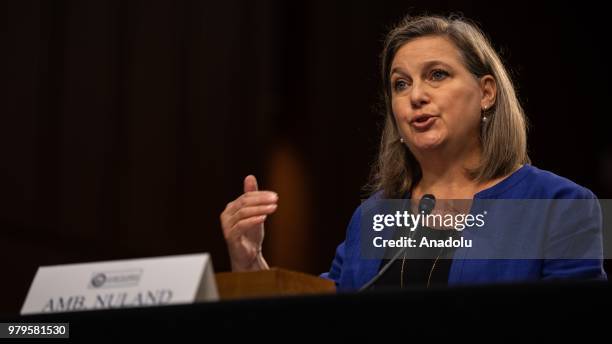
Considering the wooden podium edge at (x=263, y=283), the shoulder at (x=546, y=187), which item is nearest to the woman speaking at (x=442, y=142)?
the shoulder at (x=546, y=187)

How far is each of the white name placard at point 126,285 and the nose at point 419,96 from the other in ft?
2.88

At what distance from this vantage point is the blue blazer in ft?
5.22

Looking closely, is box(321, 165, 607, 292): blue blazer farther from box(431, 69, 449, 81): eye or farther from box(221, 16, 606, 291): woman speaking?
box(431, 69, 449, 81): eye

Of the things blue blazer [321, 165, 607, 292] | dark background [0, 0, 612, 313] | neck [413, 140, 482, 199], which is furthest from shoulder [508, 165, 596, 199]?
dark background [0, 0, 612, 313]

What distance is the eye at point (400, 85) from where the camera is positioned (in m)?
2.01

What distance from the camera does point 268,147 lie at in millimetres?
4559

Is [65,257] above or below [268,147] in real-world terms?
below

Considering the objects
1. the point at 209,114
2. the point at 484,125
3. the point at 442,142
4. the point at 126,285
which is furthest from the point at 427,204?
the point at 209,114

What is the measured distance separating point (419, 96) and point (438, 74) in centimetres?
8

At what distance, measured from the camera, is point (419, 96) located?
6.35 ft

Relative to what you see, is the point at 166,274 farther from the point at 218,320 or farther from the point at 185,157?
the point at 185,157

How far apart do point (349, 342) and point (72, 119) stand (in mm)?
2934

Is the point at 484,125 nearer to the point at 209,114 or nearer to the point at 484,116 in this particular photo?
the point at 484,116

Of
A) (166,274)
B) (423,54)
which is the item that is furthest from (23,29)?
(166,274)
